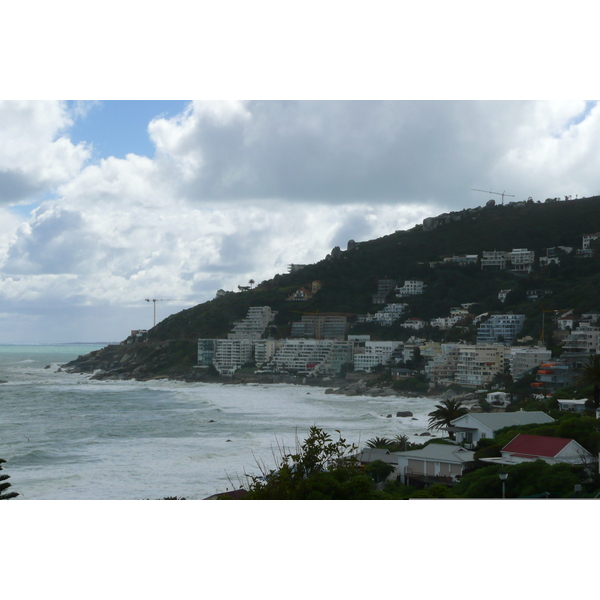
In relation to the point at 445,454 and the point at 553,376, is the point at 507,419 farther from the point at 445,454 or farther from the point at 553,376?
the point at 553,376

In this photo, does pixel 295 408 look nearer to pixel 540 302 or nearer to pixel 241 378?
pixel 241 378

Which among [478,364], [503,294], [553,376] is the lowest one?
[553,376]

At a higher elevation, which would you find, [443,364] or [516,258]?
[516,258]

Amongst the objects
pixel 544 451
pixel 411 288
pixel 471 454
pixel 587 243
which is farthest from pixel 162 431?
pixel 587 243

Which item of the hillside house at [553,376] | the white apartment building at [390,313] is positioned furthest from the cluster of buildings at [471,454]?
the white apartment building at [390,313]

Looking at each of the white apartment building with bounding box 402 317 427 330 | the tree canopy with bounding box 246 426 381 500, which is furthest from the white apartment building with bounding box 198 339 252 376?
the tree canopy with bounding box 246 426 381 500

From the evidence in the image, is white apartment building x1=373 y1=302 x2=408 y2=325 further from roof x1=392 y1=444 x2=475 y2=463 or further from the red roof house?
the red roof house
